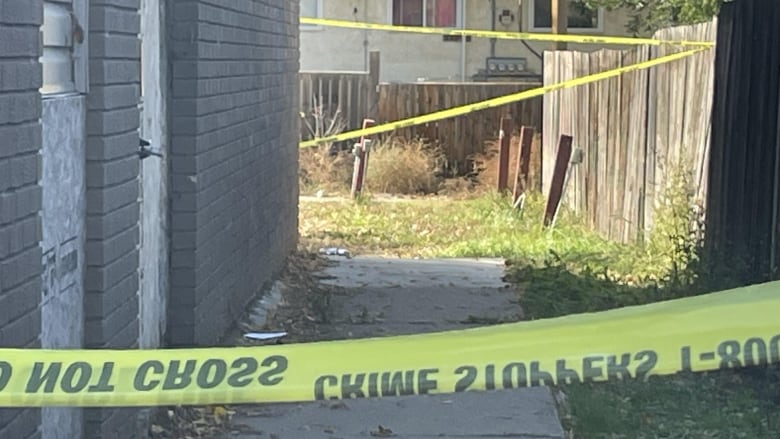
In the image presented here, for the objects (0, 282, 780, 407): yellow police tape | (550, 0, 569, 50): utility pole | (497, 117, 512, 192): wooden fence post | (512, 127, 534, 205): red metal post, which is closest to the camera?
(0, 282, 780, 407): yellow police tape

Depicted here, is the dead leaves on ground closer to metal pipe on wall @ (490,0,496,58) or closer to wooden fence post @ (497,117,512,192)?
wooden fence post @ (497,117,512,192)

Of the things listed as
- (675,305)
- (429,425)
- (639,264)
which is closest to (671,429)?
(429,425)

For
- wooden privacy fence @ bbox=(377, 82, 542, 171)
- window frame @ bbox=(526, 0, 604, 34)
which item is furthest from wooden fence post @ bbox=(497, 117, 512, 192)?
window frame @ bbox=(526, 0, 604, 34)

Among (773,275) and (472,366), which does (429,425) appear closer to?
(773,275)

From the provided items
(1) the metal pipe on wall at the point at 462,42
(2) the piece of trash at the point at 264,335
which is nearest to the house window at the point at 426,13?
(1) the metal pipe on wall at the point at 462,42

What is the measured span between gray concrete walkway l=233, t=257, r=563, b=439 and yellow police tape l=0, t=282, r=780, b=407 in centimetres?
337

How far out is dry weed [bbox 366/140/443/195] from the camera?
62.5ft

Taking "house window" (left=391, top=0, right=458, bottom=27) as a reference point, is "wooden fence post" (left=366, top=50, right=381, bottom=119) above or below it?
below

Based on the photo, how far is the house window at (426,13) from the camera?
2716cm

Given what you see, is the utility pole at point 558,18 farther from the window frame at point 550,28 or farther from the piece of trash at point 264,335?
the piece of trash at point 264,335

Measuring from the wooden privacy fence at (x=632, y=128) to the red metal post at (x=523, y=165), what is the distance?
22.0 inches

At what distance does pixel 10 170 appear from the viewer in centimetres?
414

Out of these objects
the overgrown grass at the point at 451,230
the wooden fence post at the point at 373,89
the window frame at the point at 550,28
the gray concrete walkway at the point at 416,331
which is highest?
the window frame at the point at 550,28

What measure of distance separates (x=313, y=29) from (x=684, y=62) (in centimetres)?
1575
